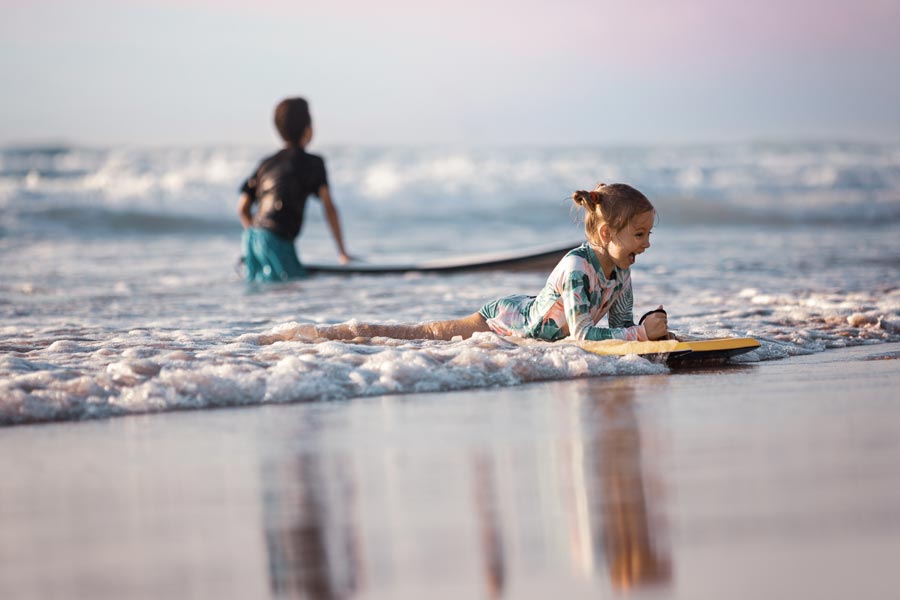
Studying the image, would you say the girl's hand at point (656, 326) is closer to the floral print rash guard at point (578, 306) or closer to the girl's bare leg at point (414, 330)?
the floral print rash guard at point (578, 306)

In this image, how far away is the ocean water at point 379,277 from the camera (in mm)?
4496

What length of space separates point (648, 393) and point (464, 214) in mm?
18325

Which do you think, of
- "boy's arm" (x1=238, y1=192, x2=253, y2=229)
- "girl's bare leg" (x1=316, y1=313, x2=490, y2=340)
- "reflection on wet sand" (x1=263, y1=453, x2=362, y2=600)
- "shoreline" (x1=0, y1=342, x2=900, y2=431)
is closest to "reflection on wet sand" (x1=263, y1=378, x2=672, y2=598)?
"reflection on wet sand" (x1=263, y1=453, x2=362, y2=600)

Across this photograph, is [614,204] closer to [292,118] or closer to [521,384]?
[521,384]

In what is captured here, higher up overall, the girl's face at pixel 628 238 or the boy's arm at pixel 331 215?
the boy's arm at pixel 331 215

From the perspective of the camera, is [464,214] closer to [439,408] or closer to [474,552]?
[439,408]

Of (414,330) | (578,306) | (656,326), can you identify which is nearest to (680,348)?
(656,326)

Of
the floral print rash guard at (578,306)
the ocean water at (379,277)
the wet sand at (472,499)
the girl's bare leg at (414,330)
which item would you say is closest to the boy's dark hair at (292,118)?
the ocean water at (379,277)

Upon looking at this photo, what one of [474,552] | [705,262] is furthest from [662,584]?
[705,262]

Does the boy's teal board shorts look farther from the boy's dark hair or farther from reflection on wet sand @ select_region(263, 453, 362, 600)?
reflection on wet sand @ select_region(263, 453, 362, 600)

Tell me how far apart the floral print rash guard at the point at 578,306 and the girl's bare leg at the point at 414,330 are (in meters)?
0.19

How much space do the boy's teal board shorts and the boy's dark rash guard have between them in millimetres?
66

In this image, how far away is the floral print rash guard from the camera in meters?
4.74

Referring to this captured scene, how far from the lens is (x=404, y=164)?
3050 cm
